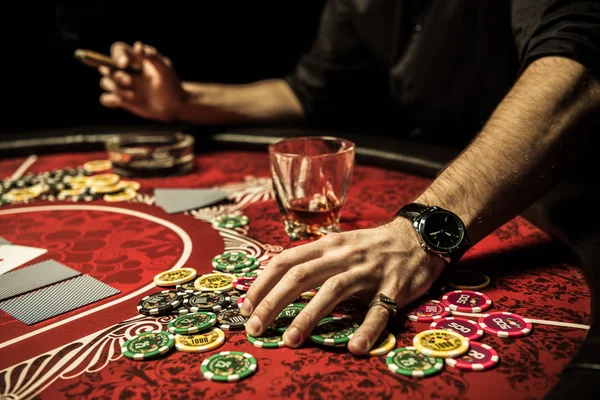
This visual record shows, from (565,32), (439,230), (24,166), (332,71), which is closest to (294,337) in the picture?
(439,230)

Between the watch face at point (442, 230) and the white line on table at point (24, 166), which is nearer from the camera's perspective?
the watch face at point (442, 230)

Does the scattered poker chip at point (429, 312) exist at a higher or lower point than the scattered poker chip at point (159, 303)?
lower

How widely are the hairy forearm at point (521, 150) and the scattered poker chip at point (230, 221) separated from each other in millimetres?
471

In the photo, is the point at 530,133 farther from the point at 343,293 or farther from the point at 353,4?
the point at 353,4

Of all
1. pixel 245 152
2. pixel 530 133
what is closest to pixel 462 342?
pixel 530 133

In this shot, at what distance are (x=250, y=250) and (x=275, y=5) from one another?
8.39 feet

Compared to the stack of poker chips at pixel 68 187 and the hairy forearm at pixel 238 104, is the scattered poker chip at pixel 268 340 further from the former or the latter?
the hairy forearm at pixel 238 104

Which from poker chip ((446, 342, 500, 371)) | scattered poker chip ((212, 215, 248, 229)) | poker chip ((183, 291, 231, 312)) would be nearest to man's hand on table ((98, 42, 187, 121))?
scattered poker chip ((212, 215, 248, 229))

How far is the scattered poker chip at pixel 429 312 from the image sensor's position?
97cm

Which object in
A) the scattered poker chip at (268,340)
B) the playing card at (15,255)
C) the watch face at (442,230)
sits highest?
the watch face at (442,230)

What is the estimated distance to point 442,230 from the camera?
1.12m

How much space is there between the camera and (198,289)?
3.58ft

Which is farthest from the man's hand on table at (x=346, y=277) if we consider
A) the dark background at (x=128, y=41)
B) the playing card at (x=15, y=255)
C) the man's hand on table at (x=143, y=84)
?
the dark background at (x=128, y=41)

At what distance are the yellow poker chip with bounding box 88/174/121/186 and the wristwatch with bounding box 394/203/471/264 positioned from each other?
1.00 meters
